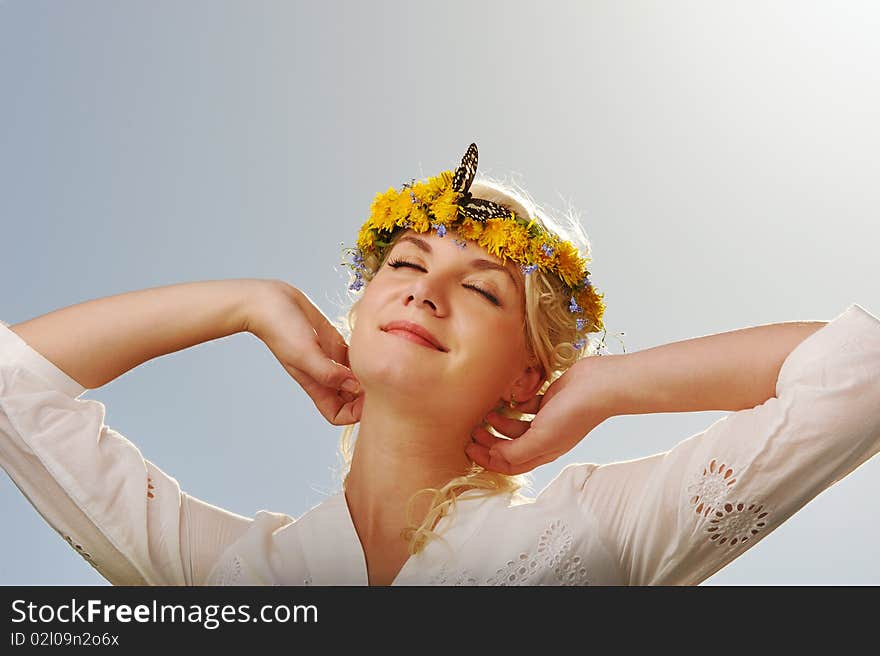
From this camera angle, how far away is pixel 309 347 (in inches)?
86.0

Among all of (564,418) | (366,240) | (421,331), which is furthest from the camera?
(366,240)

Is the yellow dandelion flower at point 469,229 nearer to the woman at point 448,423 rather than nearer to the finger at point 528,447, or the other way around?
the woman at point 448,423

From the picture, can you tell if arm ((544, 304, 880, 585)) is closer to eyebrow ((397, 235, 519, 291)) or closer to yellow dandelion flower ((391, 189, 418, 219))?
eyebrow ((397, 235, 519, 291))

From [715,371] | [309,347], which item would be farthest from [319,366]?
[715,371]

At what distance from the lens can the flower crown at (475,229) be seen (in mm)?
2293

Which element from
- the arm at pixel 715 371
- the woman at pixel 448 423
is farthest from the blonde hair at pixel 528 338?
the arm at pixel 715 371

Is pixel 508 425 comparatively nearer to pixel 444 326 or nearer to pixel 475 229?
pixel 444 326

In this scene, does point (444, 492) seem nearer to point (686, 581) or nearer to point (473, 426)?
point (473, 426)

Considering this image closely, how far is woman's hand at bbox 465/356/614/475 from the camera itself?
1972 mm

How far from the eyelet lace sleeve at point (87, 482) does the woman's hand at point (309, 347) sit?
0.45 m

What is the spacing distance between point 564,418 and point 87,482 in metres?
1.15

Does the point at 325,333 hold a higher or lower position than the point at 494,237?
lower

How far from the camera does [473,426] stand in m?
2.25

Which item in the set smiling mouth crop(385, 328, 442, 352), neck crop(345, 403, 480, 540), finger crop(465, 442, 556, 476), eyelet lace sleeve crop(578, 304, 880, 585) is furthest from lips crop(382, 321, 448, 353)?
eyelet lace sleeve crop(578, 304, 880, 585)
